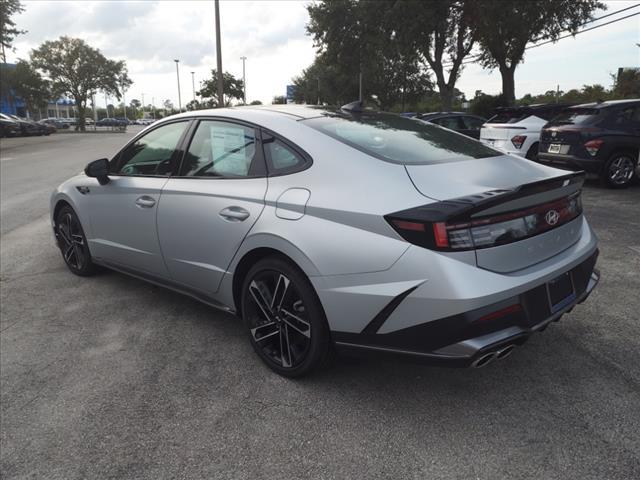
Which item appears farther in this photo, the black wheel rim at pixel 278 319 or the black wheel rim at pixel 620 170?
the black wheel rim at pixel 620 170

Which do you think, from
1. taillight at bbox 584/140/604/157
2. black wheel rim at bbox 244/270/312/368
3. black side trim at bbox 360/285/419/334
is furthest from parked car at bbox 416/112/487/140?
black side trim at bbox 360/285/419/334

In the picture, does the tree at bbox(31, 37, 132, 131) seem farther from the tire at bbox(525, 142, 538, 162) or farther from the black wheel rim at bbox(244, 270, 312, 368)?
the black wheel rim at bbox(244, 270, 312, 368)

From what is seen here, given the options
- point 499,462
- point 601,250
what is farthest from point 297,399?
point 601,250

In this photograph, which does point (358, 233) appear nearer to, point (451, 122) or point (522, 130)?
point (522, 130)

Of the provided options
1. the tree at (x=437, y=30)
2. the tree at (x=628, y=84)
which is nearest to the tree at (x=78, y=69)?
the tree at (x=437, y=30)

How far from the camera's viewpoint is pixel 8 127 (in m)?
34.8

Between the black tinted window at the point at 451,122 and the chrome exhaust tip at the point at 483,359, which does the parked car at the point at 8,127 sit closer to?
the black tinted window at the point at 451,122

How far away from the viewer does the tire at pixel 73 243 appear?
4.82 m

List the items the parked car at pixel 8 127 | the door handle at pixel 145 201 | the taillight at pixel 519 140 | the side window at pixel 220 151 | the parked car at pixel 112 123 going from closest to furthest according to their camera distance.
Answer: the side window at pixel 220 151, the door handle at pixel 145 201, the taillight at pixel 519 140, the parked car at pixel 8 127, the parked car at pixel 112 123

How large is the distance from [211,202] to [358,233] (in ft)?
3.91

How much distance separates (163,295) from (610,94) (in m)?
31.5

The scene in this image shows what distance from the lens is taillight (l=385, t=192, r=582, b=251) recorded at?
90.6 inches

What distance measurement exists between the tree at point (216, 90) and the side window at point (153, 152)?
43.3 m

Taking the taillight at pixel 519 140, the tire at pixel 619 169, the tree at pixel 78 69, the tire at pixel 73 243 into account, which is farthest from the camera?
the tree at pixel 78 69
